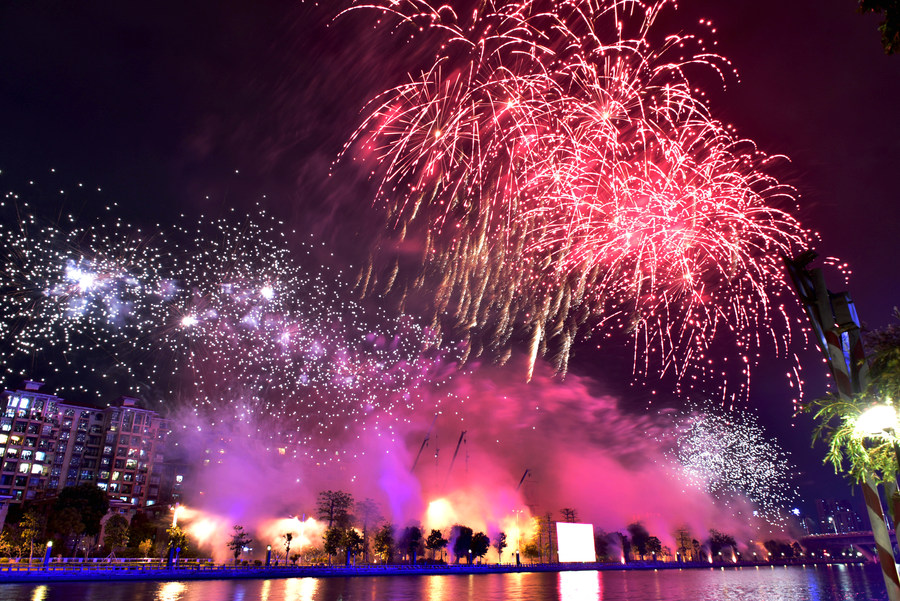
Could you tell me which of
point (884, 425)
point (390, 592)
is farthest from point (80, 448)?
point (884, 425)

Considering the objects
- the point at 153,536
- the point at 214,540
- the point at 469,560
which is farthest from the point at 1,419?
the point at 469,560

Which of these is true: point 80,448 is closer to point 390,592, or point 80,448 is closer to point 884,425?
point 390,592

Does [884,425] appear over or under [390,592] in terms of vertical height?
over

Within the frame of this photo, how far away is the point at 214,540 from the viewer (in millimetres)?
84812

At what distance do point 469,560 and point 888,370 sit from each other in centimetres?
11397

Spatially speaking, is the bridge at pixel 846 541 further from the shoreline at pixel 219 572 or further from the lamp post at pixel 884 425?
the lamp post at pixel 884 425

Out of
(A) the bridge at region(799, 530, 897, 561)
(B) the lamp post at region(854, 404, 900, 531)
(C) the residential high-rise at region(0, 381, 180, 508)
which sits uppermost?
(C) the residential high-rise at region(0, 381, 180, 508)

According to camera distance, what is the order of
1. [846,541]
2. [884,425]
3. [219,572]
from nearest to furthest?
[884,425]
[219,572]
[846,541]

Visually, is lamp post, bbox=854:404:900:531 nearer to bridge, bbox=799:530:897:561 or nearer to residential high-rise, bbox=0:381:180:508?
residential high-rise, bbox=0:381:180:508

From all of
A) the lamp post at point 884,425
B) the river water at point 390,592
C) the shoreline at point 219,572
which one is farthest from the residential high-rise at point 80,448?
the lamp post at point 884,425

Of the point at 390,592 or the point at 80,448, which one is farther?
the point at 80,448

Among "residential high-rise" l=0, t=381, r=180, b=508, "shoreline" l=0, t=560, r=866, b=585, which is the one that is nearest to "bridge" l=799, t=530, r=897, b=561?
"shoreline" l=0, t=560, r=866, b=585

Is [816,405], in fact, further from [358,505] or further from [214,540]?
[358,505]

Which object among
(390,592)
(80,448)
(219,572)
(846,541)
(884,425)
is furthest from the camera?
(846,541)
